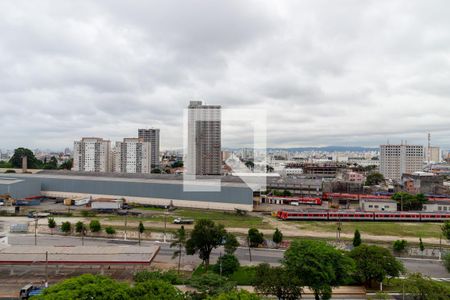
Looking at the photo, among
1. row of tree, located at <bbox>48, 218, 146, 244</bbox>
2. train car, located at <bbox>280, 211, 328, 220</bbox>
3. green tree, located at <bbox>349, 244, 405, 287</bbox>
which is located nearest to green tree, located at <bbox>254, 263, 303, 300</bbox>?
green tree, located at <bbox>349, 244, 405, 287</bbox>

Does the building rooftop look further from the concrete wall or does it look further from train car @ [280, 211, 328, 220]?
the concrete wall

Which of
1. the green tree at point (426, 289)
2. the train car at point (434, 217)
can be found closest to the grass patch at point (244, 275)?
the green tree at point (426, 289)

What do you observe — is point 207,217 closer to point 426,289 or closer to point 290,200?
point 290,200

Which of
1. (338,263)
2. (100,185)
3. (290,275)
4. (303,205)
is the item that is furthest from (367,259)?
(100,185)

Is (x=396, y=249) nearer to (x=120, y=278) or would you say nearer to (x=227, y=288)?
(x=227, y=288)

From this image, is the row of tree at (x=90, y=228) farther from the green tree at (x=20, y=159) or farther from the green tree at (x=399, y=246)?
the green tree at (x=20, y=159)
